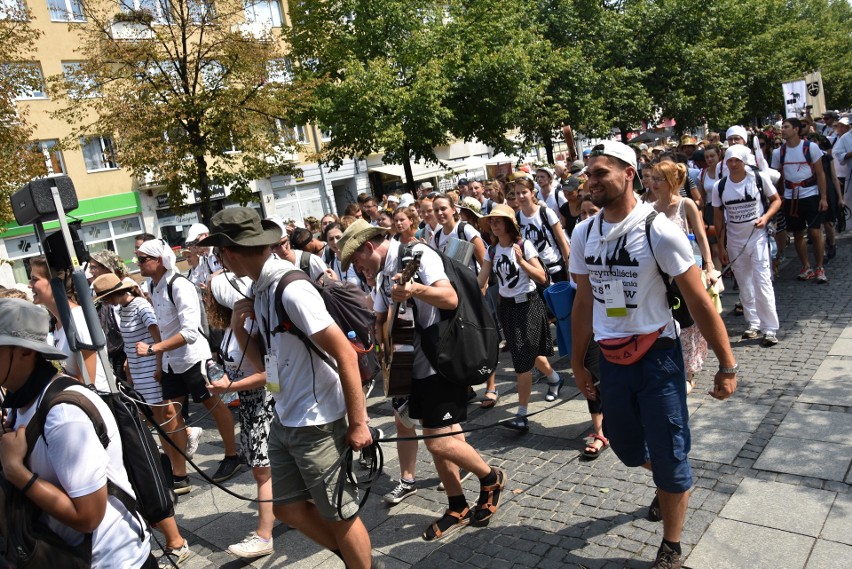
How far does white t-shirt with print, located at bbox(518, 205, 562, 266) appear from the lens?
6324mm

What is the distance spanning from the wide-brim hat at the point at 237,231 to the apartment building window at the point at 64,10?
93.2ft

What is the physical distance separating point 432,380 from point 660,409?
1246mm

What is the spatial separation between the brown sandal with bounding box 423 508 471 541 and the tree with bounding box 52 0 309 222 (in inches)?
496

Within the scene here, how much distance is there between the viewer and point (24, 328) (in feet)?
7.75

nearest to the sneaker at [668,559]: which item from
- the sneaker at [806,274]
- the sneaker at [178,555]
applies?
the sneaker at [178,555]

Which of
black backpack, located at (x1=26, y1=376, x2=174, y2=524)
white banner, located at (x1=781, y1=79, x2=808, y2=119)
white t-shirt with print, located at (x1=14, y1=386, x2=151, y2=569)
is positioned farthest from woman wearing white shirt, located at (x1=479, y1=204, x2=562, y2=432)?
white banner, located at (x1=781, y1=79, x2=808, y2=119)

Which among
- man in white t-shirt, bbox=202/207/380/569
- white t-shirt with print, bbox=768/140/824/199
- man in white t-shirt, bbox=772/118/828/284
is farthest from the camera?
white t-shirt with print, bbox=768/140/824/199

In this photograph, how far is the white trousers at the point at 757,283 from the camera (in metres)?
6.37

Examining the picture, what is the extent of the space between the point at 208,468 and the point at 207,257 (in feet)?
9.76

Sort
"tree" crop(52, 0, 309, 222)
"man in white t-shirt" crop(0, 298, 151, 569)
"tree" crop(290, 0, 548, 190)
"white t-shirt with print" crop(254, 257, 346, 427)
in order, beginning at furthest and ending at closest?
"tree" crop(290, 0, 548, 190) → "tree" crop(52, 0, 309, 222) → "white t-shirt with print" crop(254, 257, 346, 427) → "man in white t-shirt" crop(0, 298, 151, 569)

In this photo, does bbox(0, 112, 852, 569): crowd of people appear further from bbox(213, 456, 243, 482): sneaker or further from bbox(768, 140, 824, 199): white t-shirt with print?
bbox(768, 140, 824, 199): white t-shirt with print

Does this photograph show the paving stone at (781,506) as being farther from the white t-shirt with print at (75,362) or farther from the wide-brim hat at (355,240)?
the white t-shirt with print at (75,362)

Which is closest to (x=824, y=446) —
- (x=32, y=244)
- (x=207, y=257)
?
(x=207, y=257)

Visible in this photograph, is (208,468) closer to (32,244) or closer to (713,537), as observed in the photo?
(713,537)
